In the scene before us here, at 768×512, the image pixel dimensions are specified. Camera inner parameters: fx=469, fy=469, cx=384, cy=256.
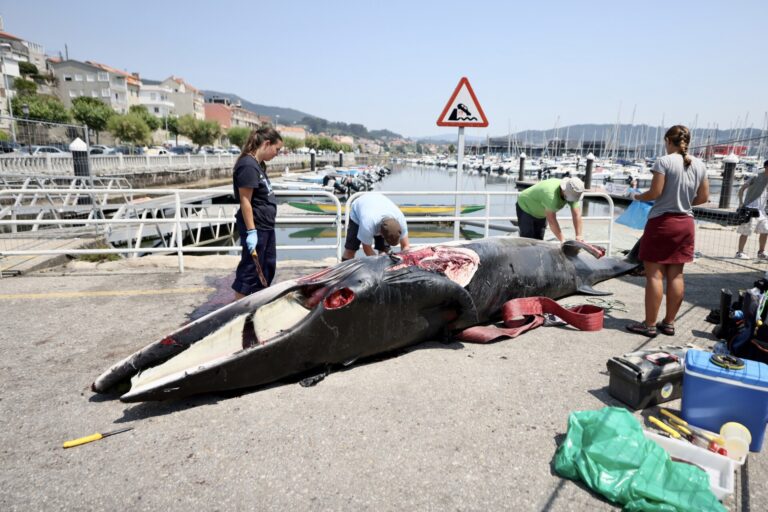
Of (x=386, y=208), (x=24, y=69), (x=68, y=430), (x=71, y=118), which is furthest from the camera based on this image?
(x=24, y=69)

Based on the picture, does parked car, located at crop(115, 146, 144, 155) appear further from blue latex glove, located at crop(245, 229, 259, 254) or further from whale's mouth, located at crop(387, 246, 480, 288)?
whale's mouth, located at crop(387, 246, 480, 288)

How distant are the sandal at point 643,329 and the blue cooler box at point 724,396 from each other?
5.84 feet

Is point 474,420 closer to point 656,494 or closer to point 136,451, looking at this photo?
point 656,494

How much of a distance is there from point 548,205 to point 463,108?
7.89 ft

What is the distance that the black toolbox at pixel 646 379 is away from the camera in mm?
3441

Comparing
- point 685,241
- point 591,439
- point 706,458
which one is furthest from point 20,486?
point 685,241

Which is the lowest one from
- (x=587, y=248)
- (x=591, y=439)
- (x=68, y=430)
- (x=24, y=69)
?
(x=68, y=430)

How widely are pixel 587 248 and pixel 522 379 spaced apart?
281 centimetres

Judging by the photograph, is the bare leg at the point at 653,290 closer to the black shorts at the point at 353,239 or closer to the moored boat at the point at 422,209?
the black shorts at the point at 353,239

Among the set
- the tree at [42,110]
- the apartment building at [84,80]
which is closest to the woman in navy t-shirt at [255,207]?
the tree at [42,110]

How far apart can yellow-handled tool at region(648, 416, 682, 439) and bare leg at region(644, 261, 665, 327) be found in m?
1.91

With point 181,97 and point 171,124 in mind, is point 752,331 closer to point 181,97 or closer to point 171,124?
point 171,124

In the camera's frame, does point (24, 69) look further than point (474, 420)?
Yes

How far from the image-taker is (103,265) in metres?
7.88
